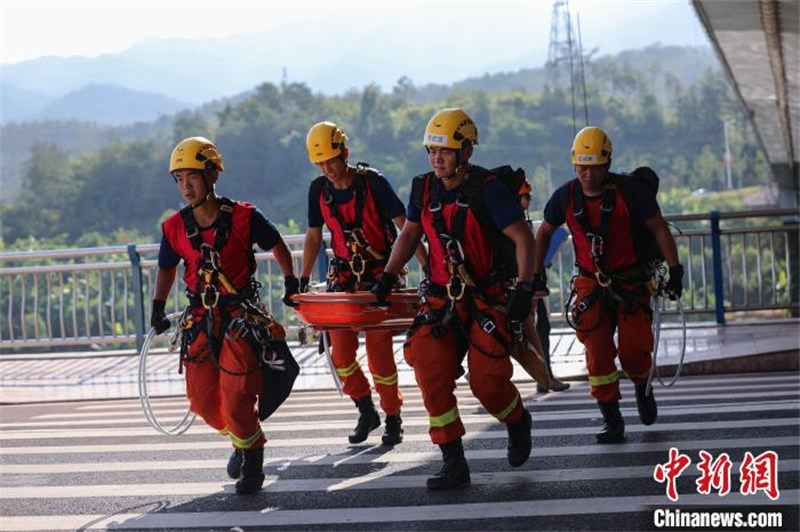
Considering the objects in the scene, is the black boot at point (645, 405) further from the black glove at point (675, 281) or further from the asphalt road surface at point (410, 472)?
the black glove at point (675, 281)

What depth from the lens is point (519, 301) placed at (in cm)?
739

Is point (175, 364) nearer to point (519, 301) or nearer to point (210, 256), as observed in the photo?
point (210, 256)

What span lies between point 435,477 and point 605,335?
1901 mm

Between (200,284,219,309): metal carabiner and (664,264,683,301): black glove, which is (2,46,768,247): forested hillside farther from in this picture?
(200,284,219,309): metal carabiner

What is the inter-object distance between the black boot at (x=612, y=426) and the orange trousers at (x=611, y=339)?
0.20ft

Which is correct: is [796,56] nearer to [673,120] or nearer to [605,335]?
[605,335]

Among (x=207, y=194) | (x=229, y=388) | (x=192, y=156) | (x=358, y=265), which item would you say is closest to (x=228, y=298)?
(x=229, y=388)

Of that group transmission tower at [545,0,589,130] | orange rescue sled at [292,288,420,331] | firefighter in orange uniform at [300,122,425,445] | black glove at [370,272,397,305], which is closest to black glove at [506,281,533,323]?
black glove at [370,272,397,305]

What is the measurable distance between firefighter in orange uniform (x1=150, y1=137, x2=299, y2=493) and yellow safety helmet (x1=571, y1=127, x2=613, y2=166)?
2.15 m

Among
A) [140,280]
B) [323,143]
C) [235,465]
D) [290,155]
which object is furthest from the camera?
[290,155]

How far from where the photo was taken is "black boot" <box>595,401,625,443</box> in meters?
8.77

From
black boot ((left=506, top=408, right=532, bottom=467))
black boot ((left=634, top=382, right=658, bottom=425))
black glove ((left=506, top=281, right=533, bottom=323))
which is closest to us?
black glove ((left=506, top=281, right=533, bottom=323))

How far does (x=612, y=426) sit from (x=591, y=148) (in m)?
1.87

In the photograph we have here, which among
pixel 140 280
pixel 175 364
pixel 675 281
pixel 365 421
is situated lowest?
pixel 175 364
